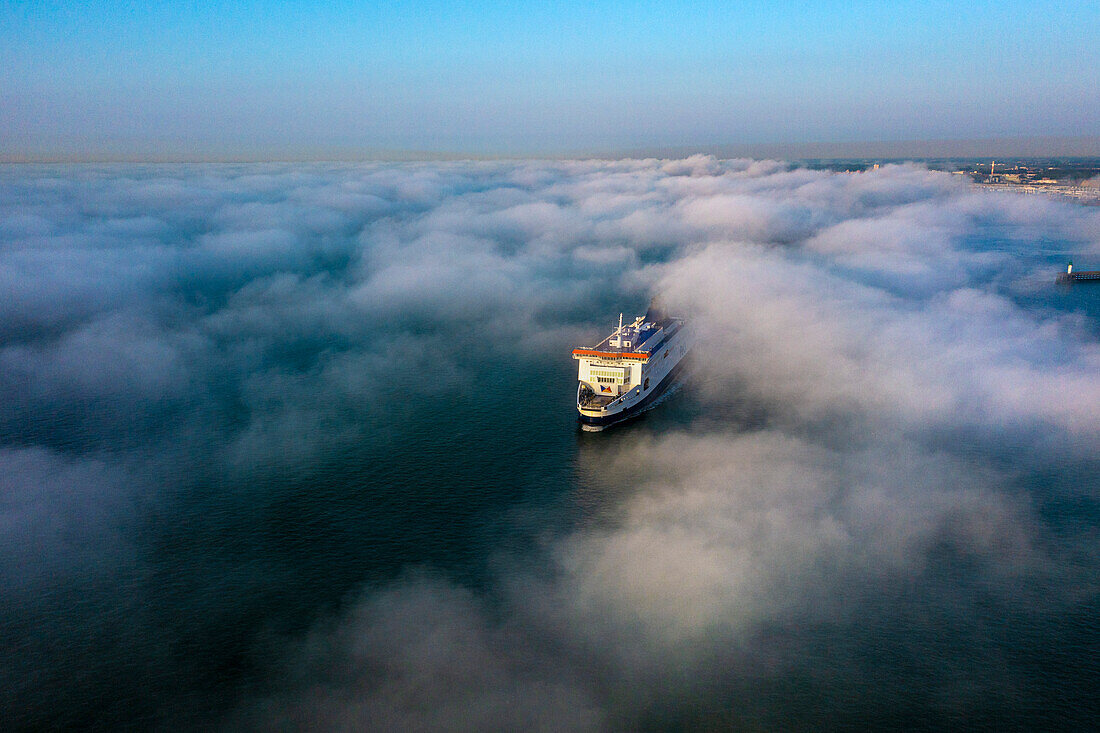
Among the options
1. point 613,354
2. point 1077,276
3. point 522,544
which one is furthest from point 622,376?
point 1077,276

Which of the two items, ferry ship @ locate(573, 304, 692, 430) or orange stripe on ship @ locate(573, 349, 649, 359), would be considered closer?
ferry ship @ locate(573, 304, 692, 430)

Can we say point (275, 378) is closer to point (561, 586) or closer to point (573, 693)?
point (561, 586)

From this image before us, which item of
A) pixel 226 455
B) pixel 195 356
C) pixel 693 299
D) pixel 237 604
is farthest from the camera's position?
pixel 693 299

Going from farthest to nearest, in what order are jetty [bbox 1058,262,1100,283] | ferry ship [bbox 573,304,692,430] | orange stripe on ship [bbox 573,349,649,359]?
jetty [bbox 1058,262,1100,283]
orange stripe on ship [bbox 573,349,649,359]
ferry ship [bbox 573,304,692,430]

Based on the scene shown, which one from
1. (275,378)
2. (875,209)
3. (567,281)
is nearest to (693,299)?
(567,281)

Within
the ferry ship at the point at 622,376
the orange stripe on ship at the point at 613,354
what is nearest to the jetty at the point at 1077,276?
the ferry ship at the point at 622,376

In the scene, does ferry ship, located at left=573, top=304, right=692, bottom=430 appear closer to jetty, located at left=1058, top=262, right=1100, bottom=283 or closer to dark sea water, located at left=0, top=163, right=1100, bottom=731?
dark sea water, located at left=0, top=163, right=1100, bottom=731

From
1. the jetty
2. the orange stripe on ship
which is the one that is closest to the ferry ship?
the orange stripe on ship

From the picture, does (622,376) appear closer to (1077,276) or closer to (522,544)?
(522,544)
